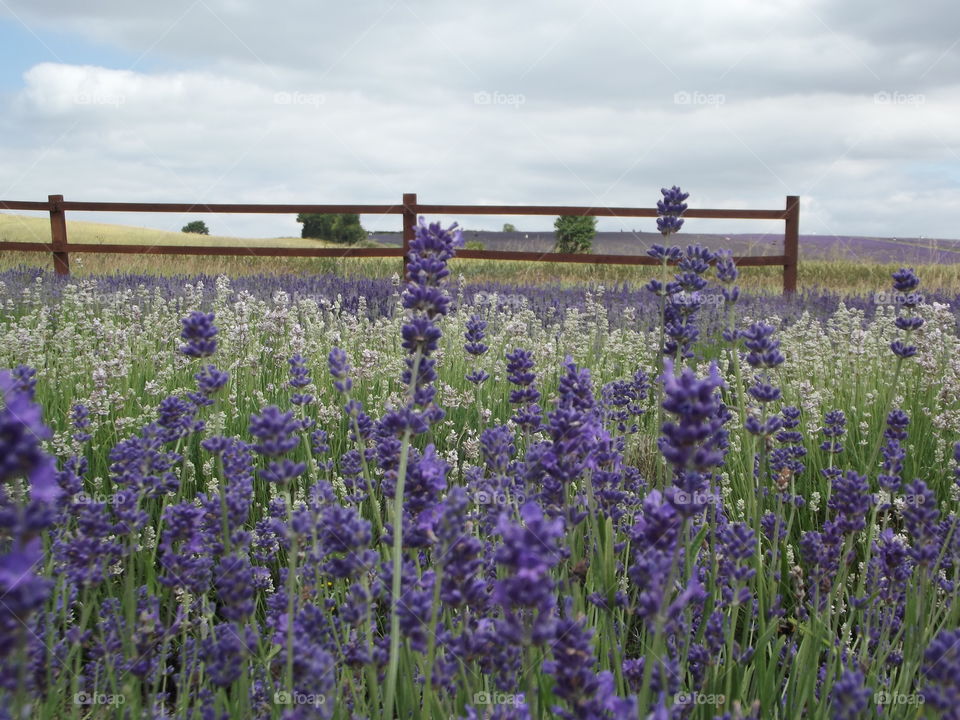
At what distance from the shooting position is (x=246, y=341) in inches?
193

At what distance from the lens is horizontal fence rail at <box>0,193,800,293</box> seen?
11.4m

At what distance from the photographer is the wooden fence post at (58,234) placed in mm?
13180

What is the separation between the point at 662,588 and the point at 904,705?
100 centimetres

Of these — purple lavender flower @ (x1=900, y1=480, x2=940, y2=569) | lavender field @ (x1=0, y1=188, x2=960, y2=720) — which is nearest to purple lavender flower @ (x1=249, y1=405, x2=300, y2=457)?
lavender field @ (x1=0, y1=188, x2=960, y2=720)

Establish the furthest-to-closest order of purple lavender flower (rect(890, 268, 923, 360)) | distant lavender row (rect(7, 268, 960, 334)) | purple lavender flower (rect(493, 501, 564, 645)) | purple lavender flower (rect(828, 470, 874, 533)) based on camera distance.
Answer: distant lavender row (rect(7, 268, 960, 334)) < purple lavender flower (rect(890, 268, 923, 360)) < purple lavender flower (rect(828, 470, 874, 533)) < purple lavender flower (rect(493, 501, 564, 645))

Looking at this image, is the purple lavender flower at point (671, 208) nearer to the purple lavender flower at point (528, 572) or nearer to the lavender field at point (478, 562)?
the lavender field at point (478, 562)

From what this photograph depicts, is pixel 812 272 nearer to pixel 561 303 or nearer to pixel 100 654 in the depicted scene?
pixel 561 303

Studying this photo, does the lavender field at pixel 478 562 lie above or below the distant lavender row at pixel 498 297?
below

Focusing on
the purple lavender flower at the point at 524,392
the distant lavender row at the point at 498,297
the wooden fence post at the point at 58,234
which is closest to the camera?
the purple lavender flower at the point at 524,392

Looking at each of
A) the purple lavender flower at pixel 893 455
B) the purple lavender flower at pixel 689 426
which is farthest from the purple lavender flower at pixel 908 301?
the purple lavender flower at pixel 689 426

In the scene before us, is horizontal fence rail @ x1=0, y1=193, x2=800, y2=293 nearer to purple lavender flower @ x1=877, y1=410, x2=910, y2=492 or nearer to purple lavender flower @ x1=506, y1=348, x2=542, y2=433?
purple lavender flower @ x1=877, y1=410, x2=910, y2=492

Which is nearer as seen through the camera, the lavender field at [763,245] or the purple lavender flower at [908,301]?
the purple lavender flower at [908,301]

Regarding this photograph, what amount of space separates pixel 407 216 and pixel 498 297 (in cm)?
357

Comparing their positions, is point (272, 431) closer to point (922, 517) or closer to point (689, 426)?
point (689, 426)
